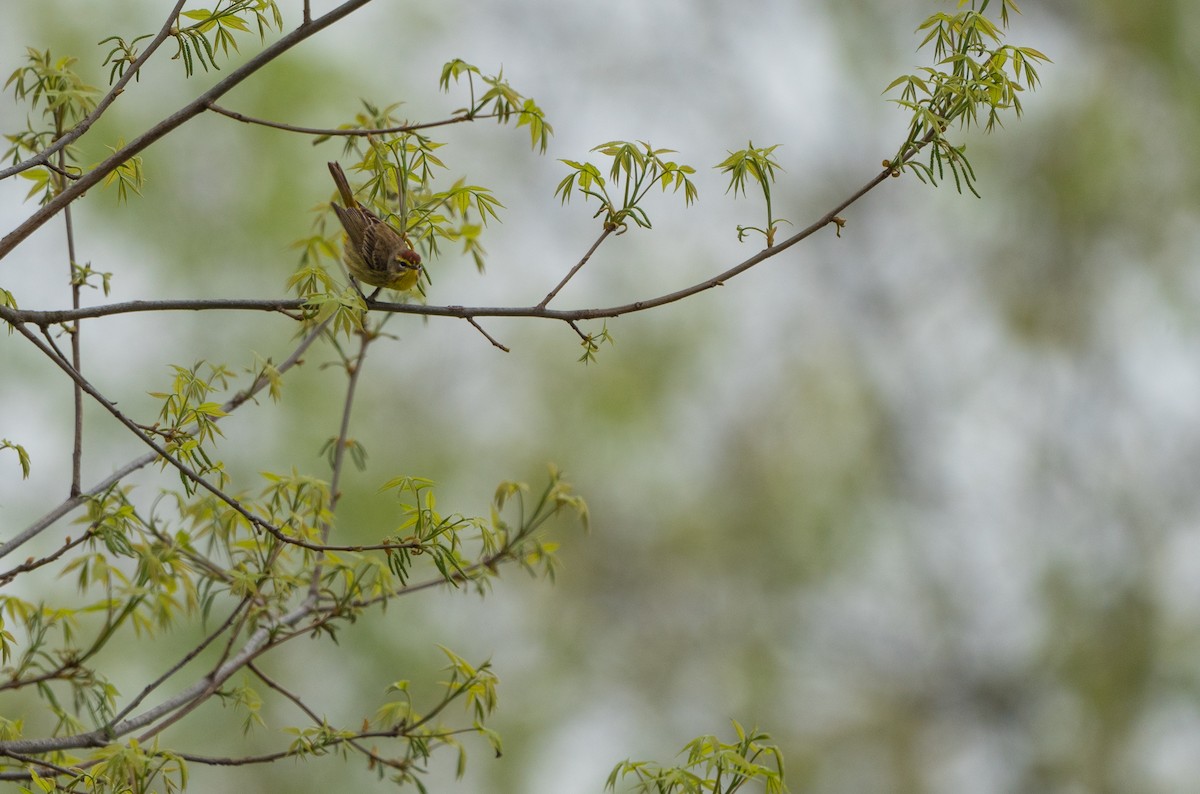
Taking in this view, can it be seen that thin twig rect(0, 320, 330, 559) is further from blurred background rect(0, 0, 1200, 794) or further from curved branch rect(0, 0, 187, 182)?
blurred background rect(0, 0, 1200, 794)

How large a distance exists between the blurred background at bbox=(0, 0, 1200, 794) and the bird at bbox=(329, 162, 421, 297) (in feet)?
17.5

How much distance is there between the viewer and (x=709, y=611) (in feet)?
27.0

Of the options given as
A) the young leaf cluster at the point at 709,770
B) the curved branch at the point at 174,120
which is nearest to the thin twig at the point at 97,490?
the curved branch at the point at 174,120

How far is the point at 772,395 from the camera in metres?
8.05

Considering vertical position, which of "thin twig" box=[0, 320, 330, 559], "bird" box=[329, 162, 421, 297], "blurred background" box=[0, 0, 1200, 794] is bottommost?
"thin twig" box=[0, 320, 330, 559]

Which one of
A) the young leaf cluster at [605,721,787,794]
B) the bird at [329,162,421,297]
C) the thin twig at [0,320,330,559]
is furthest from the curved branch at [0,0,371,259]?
the young leaf cluster at [605,721,787,794]

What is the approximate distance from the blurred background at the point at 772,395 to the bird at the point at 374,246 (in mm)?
5329

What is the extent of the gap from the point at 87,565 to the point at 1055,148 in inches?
269

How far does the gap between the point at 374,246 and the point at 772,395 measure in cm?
610

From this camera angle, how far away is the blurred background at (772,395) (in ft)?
24.2

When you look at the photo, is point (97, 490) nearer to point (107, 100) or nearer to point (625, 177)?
point (107, 100)

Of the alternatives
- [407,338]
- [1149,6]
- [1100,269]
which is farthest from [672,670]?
[1149,6]

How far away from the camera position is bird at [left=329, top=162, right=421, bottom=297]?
2.12 m

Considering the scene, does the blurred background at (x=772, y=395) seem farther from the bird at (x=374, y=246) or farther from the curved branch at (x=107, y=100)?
the curved branch at (x=107, y=100)
